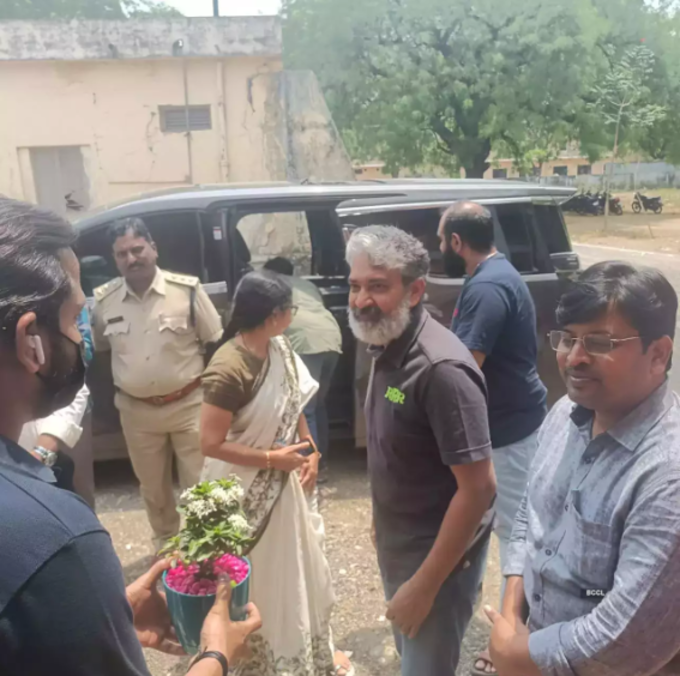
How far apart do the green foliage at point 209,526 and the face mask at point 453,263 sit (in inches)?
75.0

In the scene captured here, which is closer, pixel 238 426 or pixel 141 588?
pixel 141 588

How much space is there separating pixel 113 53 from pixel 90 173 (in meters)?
1.79

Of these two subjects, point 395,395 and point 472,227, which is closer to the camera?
point 395,395

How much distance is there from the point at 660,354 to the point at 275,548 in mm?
1716

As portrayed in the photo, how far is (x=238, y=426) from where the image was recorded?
8.86 feet

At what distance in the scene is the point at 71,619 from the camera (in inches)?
36.8

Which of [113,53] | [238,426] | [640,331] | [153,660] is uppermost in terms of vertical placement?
[113,53]

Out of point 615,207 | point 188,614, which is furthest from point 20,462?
point 615,207

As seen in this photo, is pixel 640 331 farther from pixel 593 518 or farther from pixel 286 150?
pixel 286 150

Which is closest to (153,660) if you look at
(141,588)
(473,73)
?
(141,588)

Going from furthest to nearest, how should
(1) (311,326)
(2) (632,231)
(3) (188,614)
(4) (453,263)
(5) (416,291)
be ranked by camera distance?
(2) (632,231), (1) (311,326), (4) (453,263), (5) (416,291), (3) (188,614)

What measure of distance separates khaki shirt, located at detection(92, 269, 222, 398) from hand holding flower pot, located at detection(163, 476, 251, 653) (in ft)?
4.84

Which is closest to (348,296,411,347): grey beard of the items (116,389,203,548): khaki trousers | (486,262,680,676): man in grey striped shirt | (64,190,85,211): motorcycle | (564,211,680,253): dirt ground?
(486,262,680,676): man in grey striped shirt

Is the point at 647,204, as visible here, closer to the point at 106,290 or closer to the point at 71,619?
the point at 106,290
